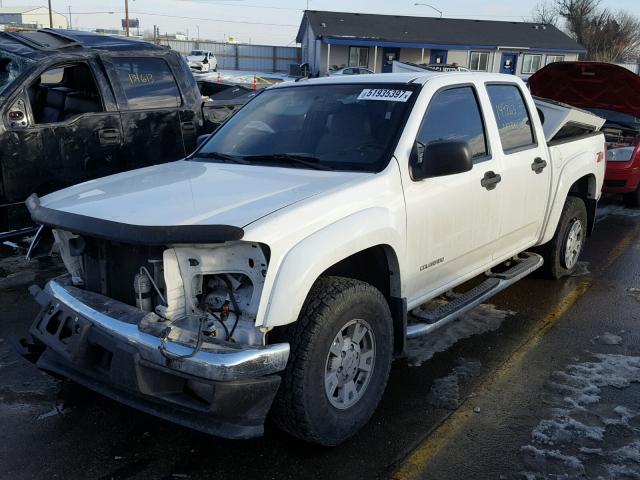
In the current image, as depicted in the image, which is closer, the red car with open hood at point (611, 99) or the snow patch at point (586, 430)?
the snow patch at point (586, 430)

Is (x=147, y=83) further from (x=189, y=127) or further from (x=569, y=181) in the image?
(x=569, y=181)

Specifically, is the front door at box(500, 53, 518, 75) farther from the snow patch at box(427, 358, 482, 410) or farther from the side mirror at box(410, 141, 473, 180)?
the side mirror at box(410, 141, 473, 180)

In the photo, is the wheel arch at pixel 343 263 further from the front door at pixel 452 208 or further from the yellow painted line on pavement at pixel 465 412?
the yellow painted line on pavement at pixel 465 412

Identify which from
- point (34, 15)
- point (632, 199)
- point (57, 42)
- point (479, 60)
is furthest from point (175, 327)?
point (34, 15)

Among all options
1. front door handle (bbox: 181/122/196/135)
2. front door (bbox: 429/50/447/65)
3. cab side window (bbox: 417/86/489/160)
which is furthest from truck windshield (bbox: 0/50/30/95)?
front door (bbox: 429/50/447/65)

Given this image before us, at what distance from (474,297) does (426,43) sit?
41315 millimetres

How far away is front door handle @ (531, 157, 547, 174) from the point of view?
4.76m

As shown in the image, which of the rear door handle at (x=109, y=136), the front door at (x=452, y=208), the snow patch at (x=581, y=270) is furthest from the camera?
the snow patch at (x=581, y=270)

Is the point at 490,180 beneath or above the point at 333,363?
above

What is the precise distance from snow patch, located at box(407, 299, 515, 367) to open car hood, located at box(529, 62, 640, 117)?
5174mm

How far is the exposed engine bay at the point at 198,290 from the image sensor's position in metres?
2.72

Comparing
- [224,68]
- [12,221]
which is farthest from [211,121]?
[224,68]

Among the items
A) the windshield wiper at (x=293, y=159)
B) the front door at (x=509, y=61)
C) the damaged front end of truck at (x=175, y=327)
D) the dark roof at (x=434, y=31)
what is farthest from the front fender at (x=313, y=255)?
the front door at (x=509, y=61)

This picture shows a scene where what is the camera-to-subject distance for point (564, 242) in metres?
5.69
